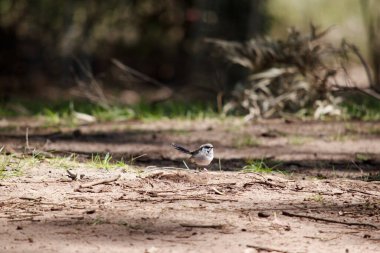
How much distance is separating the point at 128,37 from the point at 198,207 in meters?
13.6

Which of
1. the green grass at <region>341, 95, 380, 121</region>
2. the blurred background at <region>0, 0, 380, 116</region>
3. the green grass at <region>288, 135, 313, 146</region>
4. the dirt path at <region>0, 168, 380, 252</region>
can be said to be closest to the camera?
the dirt path at <region>0, 168, 380, 252</region>

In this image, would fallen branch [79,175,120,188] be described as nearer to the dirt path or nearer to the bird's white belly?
the dirt path

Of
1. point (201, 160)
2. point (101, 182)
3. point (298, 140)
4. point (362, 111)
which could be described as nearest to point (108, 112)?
point (298, 140)

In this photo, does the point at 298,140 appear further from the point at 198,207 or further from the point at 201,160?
the point at 198,207

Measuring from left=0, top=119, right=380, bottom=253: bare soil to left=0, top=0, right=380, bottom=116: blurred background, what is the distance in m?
8.78

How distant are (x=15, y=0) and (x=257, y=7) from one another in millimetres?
5969

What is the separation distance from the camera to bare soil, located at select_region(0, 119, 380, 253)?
11.3ft

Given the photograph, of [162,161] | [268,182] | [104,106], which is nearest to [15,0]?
[104,106]

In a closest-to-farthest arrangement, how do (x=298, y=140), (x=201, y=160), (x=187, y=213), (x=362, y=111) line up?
(x=187, y=213), (x=201, y=160), (x=298, y=140), (x=362, y=111)

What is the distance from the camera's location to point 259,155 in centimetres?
628

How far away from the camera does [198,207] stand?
398cm

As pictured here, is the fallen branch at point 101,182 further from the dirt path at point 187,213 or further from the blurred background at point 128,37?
the blurred background at point 128,37

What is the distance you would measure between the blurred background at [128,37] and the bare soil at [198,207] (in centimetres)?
878

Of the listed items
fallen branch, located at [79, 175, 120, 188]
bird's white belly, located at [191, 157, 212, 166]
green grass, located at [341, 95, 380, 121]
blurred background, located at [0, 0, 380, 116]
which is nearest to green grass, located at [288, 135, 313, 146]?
green grass, located at [341, 95, 380, 121]
